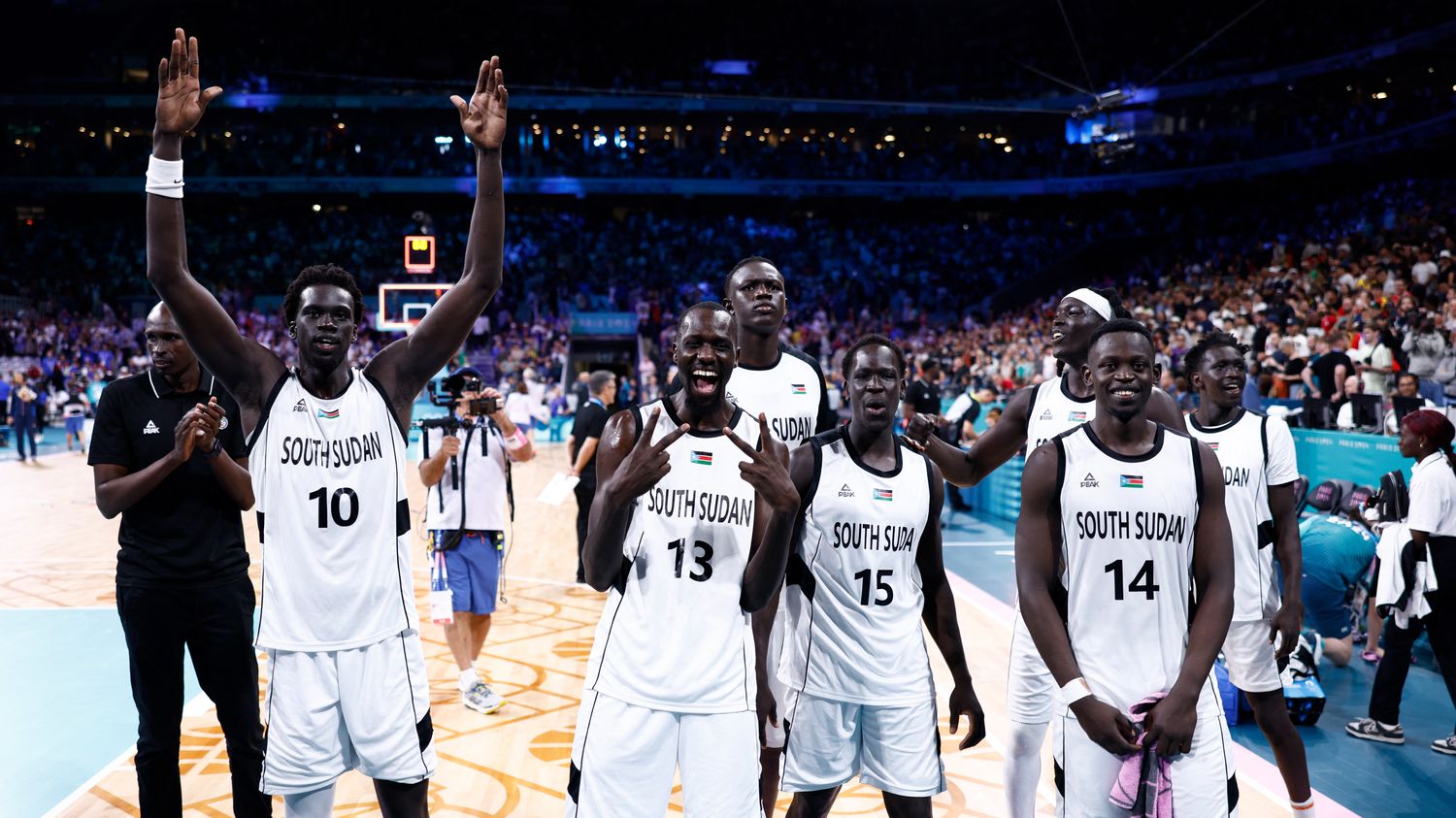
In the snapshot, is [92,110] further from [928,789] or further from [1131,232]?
[928,789]

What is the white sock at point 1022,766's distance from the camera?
3.87 m

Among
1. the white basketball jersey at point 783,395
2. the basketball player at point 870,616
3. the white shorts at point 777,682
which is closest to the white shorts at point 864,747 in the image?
the basketball player at point 870,616

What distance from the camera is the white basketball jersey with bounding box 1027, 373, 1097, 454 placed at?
4.27m

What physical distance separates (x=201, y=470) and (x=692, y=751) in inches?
87.3

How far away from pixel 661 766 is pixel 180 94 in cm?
233

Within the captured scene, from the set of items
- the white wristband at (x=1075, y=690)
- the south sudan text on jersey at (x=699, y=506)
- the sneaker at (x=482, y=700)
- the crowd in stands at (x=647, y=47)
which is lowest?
the sneaker at (x=482, y=700)

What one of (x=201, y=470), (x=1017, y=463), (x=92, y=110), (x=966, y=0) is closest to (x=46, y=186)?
(x=92, y=110)

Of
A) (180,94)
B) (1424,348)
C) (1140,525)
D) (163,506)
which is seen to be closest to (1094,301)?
(1140,525)

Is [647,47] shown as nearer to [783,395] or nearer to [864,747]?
[783,395]

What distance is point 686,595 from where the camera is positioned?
113 inches


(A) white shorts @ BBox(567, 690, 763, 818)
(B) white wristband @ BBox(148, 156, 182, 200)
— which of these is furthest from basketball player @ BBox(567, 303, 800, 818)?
(B) white wristband @ BBox(148, 156, 182, 200)

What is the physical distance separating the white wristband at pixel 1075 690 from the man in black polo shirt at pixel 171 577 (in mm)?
2818

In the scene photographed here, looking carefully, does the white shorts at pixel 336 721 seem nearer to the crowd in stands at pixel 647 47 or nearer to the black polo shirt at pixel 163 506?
the black polo shirt at pixel 163 506

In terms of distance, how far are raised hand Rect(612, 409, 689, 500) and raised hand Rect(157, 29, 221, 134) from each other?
1.54 meters
